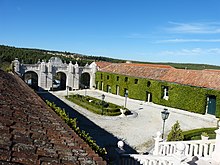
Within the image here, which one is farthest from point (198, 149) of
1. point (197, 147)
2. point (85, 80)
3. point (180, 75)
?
point (85, 80)

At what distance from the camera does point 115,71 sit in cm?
4109

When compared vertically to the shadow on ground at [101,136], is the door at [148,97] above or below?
above

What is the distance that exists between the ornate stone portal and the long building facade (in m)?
5.85

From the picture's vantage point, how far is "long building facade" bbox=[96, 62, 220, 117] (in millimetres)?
27312

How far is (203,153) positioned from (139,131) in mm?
8427

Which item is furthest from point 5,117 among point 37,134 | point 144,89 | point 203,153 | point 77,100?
point 144,89

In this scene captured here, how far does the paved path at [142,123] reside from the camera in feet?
56.1

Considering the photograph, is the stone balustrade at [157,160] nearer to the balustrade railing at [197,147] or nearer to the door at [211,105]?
the balustrade railing at [197,147]

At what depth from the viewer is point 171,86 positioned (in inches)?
1205

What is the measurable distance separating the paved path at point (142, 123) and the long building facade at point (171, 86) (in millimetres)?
1161

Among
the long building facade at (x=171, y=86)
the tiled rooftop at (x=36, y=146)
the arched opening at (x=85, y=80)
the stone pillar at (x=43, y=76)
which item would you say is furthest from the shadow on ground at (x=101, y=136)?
the arched opening at (x=85, y=80)

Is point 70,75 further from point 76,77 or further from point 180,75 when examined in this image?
point 180,75

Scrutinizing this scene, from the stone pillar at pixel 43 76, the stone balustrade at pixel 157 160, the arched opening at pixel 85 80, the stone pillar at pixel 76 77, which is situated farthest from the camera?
the arched opening at pixel 85 80

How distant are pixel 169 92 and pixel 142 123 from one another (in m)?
10.4
